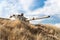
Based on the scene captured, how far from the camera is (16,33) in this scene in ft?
55.6

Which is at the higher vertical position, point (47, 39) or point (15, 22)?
point (15, 22)

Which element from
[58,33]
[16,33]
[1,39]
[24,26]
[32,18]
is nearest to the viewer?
[1,39]

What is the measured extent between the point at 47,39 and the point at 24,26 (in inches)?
78.2

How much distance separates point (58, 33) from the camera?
22109 mm

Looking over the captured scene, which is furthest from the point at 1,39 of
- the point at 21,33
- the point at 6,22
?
the point at 6,22

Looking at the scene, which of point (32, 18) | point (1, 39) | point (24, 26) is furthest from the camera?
point (32, 18)

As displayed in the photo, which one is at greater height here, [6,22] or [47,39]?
[6,22]

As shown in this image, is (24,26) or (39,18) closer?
(24,26)

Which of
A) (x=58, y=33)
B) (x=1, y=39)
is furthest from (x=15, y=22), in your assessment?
(x=58, y=33)

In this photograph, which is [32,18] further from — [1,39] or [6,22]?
[1,39]

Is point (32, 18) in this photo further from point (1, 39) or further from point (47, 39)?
point (1, 39)

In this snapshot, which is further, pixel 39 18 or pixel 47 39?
pixel 39 18

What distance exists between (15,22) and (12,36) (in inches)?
96.3

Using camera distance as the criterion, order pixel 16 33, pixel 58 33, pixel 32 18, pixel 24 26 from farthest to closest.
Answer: pixel 32 18 < pixel 58 33 < pixel 24 26 < pixel 16 33
